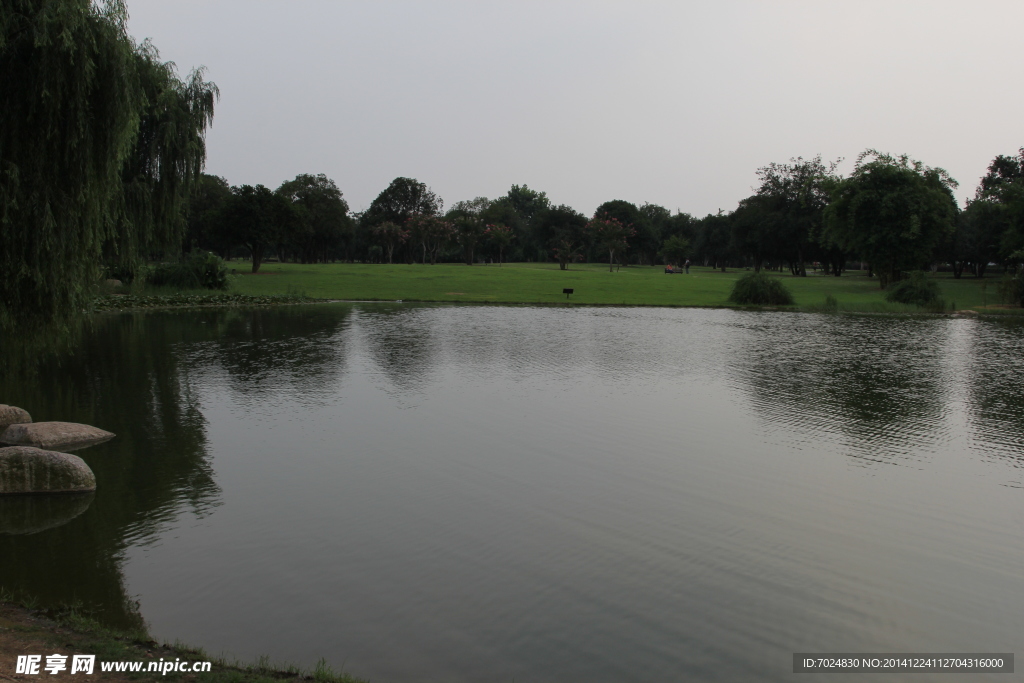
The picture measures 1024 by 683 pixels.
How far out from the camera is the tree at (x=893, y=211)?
57438 millimetres

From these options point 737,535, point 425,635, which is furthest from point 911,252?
point 425,635

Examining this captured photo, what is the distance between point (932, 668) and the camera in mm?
5902

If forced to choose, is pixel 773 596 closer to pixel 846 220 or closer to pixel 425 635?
pixel 425 635

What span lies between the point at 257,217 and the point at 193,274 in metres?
18.0

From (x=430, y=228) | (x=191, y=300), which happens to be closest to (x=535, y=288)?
(x=191, y=300)

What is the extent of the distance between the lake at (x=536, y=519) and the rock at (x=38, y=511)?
2.6 inches

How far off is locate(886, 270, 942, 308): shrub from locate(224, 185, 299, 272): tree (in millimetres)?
48700

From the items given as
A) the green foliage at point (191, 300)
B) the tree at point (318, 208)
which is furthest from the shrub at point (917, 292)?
the tree at point (318, 208)

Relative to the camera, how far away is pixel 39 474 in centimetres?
955

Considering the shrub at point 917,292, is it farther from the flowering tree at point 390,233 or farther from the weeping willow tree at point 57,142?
the flowering tree at point 390,233

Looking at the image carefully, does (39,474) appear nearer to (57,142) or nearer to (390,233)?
(57,142)

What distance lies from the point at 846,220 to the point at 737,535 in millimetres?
60390

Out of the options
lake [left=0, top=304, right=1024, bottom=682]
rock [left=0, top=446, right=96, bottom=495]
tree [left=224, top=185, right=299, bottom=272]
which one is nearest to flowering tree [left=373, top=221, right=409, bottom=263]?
tree [left=224, top=185, right=299, bottom=272]

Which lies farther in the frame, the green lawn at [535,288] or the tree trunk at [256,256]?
the tree trunk at [256,256]
